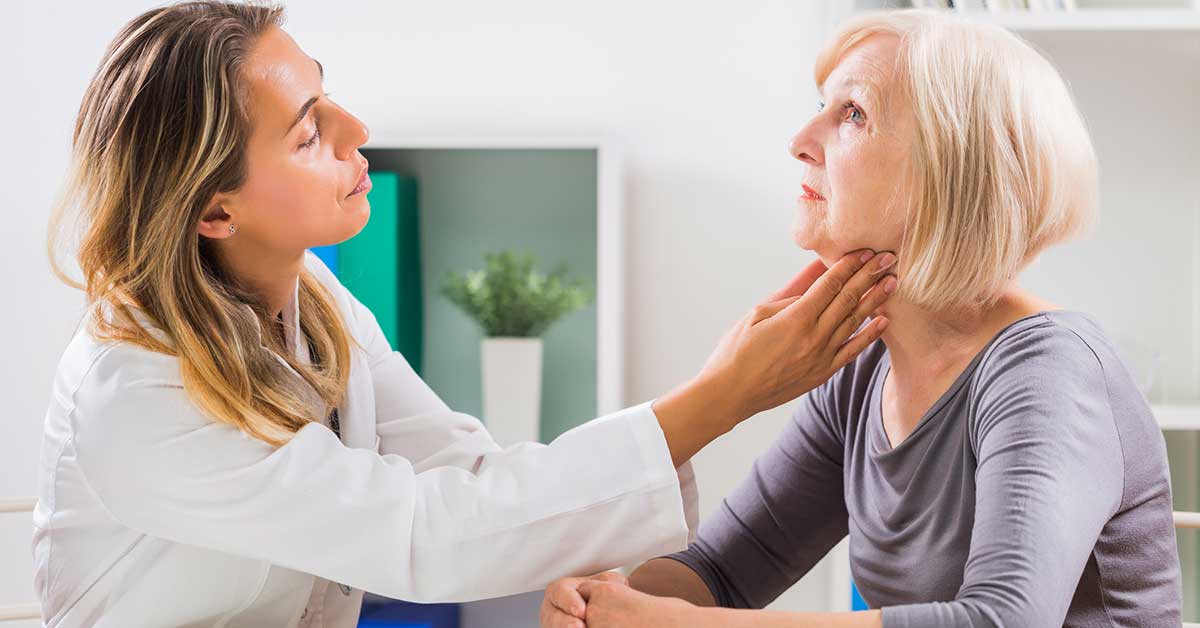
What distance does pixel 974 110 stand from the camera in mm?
1113

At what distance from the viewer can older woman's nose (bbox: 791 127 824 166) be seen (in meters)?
1.25

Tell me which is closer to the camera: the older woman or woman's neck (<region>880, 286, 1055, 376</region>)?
the older woman

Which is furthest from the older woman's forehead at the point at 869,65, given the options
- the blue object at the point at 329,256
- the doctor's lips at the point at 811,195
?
the blue object at the point at 329,256

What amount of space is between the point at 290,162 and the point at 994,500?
0.78 metres

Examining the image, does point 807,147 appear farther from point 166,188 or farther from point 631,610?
point 166,188

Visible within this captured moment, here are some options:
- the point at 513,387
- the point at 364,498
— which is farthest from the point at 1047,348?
the point at 513,387

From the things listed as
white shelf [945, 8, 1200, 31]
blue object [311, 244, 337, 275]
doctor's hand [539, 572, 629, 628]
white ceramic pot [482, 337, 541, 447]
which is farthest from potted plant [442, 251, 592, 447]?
doctor's hand [539, 572, 629, 628]

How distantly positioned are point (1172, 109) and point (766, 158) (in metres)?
0.92

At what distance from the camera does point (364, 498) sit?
1.02m

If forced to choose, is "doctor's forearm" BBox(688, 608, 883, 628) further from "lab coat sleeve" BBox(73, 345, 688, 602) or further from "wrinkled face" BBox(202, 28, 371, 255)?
"wrinkled face" BBox(202, 28, 371, 255)

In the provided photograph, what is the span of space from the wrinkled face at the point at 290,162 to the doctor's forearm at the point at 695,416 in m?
0.44

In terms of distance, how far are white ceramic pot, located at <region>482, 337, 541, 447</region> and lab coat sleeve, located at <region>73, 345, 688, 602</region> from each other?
57.2 inches

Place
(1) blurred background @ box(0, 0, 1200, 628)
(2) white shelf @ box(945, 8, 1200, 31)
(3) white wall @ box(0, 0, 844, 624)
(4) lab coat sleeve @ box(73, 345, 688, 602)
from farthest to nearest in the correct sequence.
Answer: (3) white wall @ box(0, 0, 844, 624) → (1) blurred background @ box(0, 0, 1200, 628) → (2) white shelf @ box(945, 8, 1200, 31) → (4) lab coat sleeve @ box(73, 345, 688, 602)

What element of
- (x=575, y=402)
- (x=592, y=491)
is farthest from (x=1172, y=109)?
(x=592, y=491)
